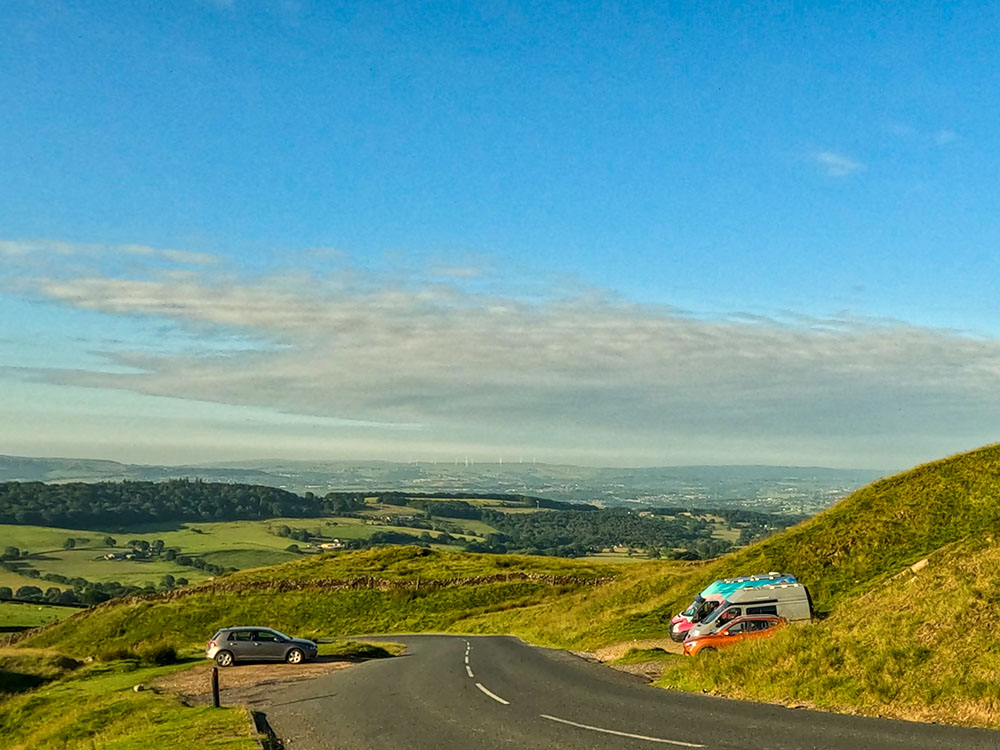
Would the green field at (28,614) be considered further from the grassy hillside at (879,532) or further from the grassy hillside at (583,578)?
the grassy hillside at (879,532)

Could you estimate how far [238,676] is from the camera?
1476 inches

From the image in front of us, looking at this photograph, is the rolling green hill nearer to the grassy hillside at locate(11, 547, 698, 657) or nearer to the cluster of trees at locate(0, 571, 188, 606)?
the grassy hillside at locate(11, 547, 698, 657)

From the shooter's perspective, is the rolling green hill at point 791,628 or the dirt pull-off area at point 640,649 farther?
the dirt pull-off area at point 640,649

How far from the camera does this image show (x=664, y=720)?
20.3 metres

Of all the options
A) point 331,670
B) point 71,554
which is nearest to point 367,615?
point 331,670

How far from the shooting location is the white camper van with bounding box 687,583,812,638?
107 ft

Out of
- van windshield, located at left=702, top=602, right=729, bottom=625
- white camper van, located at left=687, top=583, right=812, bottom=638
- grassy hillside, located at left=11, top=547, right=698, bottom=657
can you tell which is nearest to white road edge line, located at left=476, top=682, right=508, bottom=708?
white camper van, located at left=687, top=583, right=812, bottom=638

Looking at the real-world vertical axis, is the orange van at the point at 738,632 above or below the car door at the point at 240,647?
above

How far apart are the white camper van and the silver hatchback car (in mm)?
20068

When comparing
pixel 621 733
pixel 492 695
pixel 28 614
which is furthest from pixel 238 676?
pixel 28 614

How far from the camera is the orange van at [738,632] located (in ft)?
105

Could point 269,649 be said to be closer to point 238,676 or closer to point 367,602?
point 238,676

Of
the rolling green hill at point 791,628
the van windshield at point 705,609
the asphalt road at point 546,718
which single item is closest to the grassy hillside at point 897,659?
the rolling green hill at point 791,628

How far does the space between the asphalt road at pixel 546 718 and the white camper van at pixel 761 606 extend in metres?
4.51
